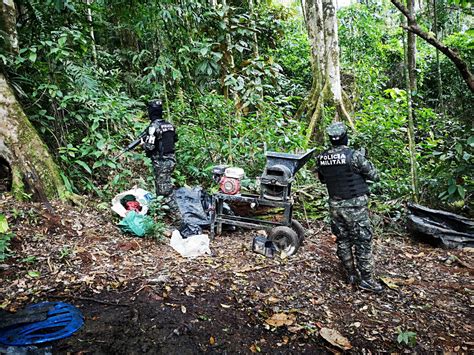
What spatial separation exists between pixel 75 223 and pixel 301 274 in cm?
295

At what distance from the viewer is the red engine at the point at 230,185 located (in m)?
5.04

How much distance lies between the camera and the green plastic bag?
196 inches

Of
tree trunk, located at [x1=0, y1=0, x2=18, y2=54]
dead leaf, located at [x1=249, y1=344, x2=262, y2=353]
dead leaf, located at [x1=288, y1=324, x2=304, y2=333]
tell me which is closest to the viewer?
dead leaf, located at [x1=249, y1=344, x2=262, y2=353]

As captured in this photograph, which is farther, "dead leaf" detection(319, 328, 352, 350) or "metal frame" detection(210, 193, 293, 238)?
"metal frame" detection(210, 193, 293, 238)

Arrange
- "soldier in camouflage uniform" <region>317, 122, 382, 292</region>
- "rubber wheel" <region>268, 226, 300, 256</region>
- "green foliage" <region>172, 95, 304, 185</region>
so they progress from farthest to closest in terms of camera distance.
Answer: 1. "green foliage" <region>172, 95, 304, 185</region>
2. "rubber wheel" <region>268, 226, 300, 256</region>
3. "soldier in camouflage uniform" <region>317, 122, 382, 292</region>

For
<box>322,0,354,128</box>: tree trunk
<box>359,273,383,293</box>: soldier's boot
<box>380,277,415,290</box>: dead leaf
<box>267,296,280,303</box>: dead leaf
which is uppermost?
<box>322,0,354,128</box>: tree trunk

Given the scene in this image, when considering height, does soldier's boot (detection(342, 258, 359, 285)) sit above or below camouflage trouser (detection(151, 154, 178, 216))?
below

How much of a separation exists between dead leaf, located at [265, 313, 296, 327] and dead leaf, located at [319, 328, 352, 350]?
0.30 meters

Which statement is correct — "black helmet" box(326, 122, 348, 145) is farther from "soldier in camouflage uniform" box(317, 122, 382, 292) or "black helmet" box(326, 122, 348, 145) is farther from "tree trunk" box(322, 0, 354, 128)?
"tree trunk" box(322, 0, 354, 128)

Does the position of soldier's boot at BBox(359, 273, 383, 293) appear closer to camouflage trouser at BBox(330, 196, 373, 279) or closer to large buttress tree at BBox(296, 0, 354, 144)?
camouflage trouser at BBox(330, 196, 373, 279)

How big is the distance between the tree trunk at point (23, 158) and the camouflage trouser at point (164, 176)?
1353 mm

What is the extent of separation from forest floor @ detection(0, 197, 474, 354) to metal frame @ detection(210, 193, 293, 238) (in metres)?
0.28

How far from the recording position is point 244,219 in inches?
207

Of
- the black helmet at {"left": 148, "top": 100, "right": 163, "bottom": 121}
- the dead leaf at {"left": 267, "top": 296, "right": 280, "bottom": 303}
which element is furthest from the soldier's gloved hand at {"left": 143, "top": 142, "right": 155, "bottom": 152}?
the dead leaf at {"left": 267, "top": 296, "right": 280, "bottom": 303}
